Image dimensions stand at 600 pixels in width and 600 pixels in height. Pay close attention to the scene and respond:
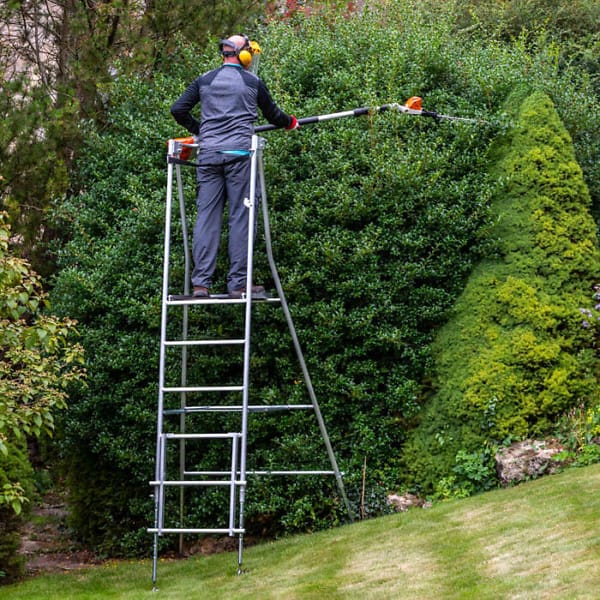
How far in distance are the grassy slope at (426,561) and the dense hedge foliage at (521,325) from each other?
719 millimetres

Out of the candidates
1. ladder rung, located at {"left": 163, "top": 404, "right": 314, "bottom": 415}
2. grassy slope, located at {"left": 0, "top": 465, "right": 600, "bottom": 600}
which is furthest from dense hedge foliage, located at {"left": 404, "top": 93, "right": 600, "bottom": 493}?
ladder rung, located at {"left": 163, "top": 404, "right": 314, "bottom": 415}

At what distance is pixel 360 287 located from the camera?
8.57m

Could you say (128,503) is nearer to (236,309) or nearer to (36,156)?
(236,309)

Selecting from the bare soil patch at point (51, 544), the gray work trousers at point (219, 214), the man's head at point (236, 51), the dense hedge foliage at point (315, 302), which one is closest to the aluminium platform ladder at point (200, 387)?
the gray work trousers at point (219, 214)

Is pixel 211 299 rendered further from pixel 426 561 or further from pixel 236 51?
pixel 426 561

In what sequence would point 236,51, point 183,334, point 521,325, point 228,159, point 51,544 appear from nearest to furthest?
point 228,159 < point 236,51 < point 183,334 < point 521,325 < point 51,544

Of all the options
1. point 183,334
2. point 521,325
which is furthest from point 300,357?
point 521,325

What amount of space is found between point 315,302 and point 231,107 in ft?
6.75

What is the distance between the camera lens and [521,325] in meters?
8.55

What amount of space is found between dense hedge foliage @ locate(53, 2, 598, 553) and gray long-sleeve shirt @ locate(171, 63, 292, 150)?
1.41m

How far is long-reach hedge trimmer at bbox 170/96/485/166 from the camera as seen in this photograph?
24.7 feet

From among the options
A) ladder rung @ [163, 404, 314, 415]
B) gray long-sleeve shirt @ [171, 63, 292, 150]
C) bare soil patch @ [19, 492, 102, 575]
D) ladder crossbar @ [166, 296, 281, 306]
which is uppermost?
gray long-sleeve shirt @ [171, 63, 292, 150]

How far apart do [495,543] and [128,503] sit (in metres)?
3.94

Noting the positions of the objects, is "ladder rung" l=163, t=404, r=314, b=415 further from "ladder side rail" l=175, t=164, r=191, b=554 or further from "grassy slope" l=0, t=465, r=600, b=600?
"grassy slope" l=0, t=465, r=600, b=600
